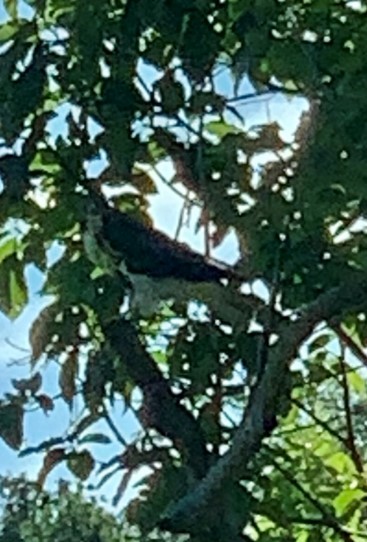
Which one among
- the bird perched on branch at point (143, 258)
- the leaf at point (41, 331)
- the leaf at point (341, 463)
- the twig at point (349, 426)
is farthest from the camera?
the leaf at point (341, 463)

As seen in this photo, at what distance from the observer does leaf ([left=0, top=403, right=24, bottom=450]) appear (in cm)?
187

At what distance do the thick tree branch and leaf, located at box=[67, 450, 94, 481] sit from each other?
277mm

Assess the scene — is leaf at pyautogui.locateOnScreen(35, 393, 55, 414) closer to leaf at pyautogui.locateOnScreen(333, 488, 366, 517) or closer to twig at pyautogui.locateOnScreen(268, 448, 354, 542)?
twig at pyautogui.locateOnScreen(268, 448, 354, 542)

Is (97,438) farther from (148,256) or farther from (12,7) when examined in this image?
(12,7)

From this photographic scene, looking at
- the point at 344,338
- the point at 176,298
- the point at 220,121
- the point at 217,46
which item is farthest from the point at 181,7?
the point at 344,338

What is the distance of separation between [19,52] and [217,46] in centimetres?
25

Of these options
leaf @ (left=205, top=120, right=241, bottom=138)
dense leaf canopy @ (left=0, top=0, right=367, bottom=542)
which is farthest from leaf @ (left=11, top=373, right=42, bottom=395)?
leaf @ (left=205, top=120, right=241, bottom=138)

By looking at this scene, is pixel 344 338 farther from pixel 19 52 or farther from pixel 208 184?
pixel 19 52

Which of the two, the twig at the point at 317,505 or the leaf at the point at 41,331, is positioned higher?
the leaf at the point at 41,331

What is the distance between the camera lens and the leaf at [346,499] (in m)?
1.96

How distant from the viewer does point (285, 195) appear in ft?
5.61

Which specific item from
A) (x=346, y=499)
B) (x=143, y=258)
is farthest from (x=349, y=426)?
(x=143, y=258)

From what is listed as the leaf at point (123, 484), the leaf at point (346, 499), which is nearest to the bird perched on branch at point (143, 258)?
the leaf at point (123, 484)

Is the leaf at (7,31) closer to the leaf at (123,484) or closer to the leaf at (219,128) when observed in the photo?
the leaf at (219,128)
